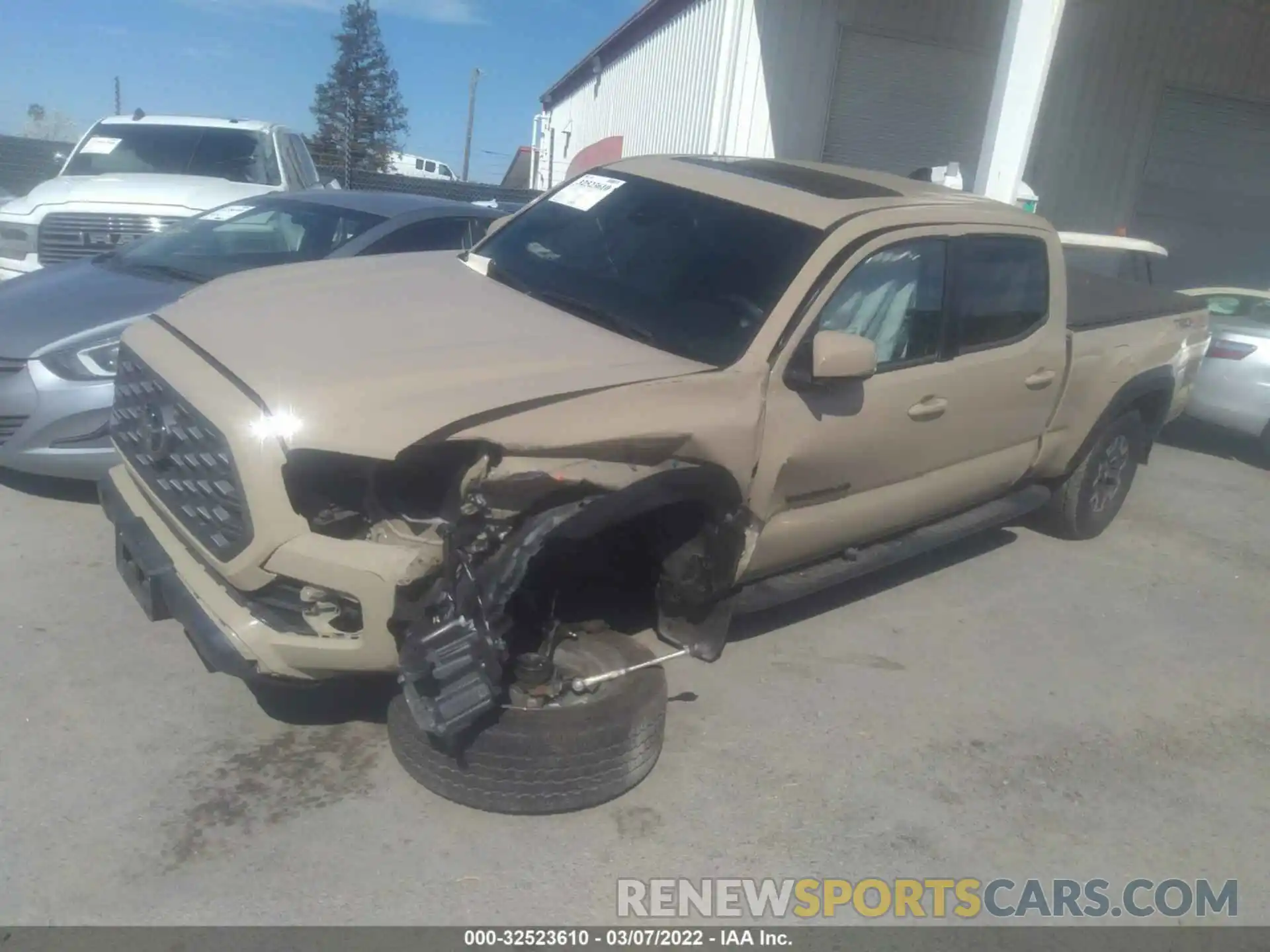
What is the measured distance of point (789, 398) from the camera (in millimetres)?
3738

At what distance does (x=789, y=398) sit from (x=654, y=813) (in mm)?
1503

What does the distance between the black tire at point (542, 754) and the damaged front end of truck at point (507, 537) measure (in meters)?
0.12

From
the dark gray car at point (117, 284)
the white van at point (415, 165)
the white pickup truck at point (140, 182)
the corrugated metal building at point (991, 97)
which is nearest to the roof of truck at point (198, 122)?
the white pickup truck at point (140, 182)

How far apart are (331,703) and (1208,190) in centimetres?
1603

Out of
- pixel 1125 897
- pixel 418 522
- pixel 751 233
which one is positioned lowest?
pixel 1125 897

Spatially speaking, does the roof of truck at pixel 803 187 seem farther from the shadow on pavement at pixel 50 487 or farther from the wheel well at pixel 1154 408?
the shadow on pavement at pixel 50 487

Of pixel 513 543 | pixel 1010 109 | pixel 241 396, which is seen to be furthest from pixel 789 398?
pixel 1010 109

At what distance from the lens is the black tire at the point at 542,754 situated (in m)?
3.08

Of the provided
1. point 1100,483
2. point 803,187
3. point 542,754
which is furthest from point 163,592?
point 1100,483

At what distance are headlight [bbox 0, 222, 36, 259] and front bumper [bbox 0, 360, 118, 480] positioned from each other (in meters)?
3.52

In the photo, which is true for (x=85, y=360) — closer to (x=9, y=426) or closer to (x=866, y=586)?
(x=9, y=426)

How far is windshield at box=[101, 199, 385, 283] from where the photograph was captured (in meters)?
5.82

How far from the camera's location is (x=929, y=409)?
4363 millimetres

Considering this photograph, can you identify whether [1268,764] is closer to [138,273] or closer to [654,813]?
[654,813]
